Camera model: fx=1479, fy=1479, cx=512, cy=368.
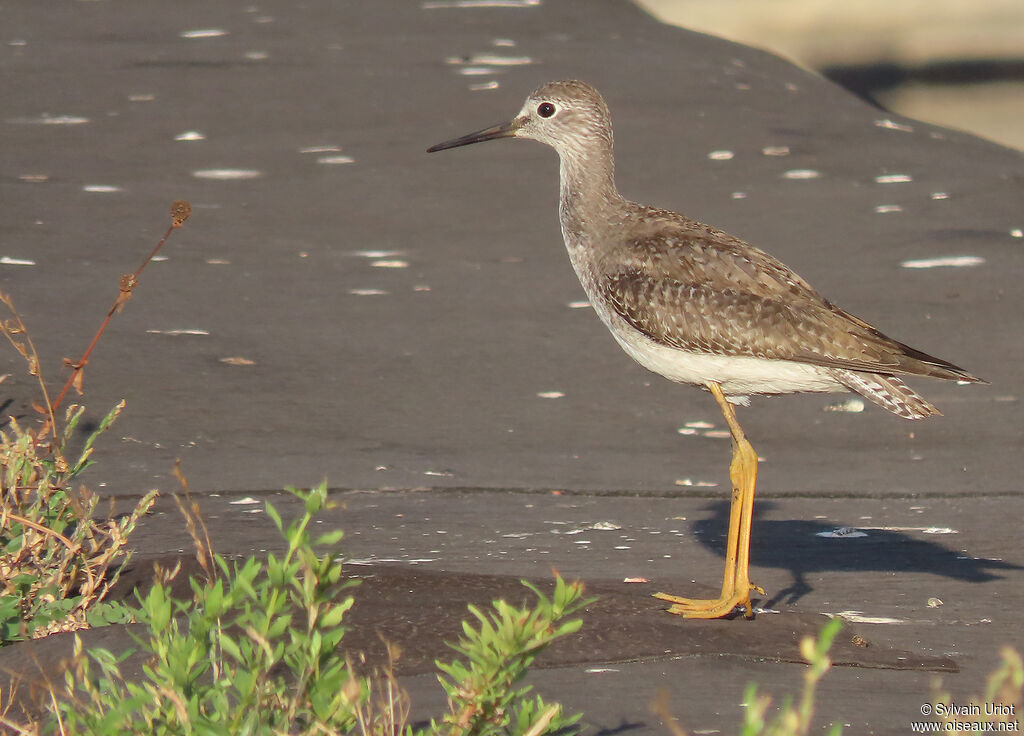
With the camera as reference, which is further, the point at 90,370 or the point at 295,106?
the point at 295,106

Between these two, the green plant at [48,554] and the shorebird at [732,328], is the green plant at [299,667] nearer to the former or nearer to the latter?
the green plant at [48,554]

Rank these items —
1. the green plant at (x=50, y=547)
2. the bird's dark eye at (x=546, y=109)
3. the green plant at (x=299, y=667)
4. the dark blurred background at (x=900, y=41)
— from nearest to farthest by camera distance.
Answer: the green plant at (x=299, y=667), the green plant at (x=50, y=547), the bird's dark eye at (x=546, y=109), the dark blurred background at (x=900, y=41)

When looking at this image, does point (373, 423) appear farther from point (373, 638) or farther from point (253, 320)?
point (373, 638)

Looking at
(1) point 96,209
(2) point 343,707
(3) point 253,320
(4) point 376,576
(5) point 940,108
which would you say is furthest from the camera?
(5) point 940,108

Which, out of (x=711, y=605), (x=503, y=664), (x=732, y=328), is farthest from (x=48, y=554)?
(x=732, y=328)

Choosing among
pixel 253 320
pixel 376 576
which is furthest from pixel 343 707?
pixel 253 320

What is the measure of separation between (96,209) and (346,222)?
1.66m

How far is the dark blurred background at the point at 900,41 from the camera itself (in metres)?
26.0

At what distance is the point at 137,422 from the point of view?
7219mm

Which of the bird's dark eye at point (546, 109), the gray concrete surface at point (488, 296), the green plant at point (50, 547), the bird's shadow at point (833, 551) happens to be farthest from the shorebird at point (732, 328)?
the green plant at point (50, 547)

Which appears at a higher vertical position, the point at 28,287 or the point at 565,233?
the point at 565,233

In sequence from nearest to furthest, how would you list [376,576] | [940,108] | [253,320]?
[376,576], [253,320], [940,108]

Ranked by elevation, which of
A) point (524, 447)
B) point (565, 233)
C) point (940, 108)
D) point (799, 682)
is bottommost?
point (940, 108)

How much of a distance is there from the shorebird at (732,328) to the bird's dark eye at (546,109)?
0.83 m
